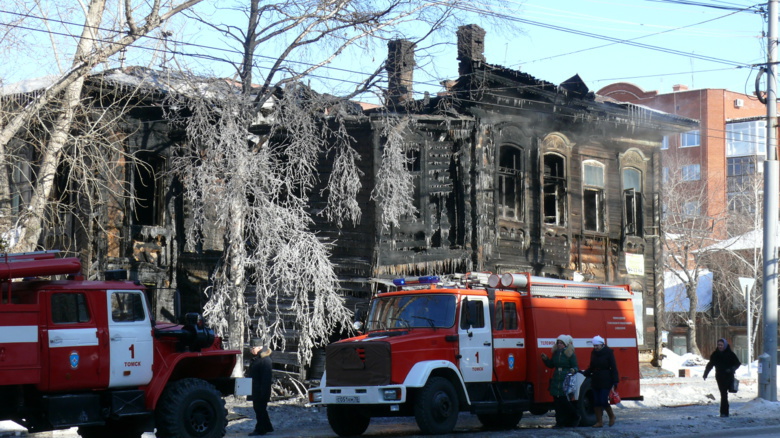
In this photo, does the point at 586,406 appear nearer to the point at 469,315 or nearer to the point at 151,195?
the point at 469,315

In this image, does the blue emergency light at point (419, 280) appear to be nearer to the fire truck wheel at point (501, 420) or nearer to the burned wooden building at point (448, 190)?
the fire truck wheel at point (501, 420)

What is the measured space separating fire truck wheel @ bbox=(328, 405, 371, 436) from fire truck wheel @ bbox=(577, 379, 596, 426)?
4.04 m

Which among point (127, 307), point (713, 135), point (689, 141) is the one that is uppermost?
point (713, 135)

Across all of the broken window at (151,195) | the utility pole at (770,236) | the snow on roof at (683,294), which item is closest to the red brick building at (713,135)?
the snow on roof at (683,294)

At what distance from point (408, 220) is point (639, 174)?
1081 centimetres

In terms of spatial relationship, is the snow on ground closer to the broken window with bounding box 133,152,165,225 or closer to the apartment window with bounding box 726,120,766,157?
the broken window with bounding box 133,152,165,225

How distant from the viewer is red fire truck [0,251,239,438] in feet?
37.1

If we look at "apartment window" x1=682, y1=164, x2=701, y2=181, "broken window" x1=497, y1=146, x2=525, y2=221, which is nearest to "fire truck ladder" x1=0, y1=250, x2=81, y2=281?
"broken window" x1=497, y1=146, x2=525, y2=221

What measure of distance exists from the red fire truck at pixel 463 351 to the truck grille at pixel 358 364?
0.05 feet

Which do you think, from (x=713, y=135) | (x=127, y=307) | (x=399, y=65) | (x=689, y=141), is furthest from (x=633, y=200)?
(x=713, y=135)

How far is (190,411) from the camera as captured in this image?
1275 cm

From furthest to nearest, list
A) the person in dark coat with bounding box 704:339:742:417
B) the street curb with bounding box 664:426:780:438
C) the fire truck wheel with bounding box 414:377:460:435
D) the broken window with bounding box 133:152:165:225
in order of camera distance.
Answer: the broken window with bounding box 133:152:165:225 < the person in dark coat with bounding box 704:339:742:417 < the street curb with bounding box 664:426:780:438 < the fire truck wheel with bounding box 414:377:460:435

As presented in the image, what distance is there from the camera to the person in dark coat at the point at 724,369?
18.0 metres

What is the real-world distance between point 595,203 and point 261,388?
16733 millimetres
